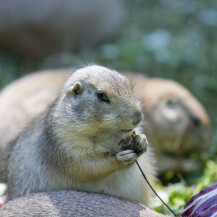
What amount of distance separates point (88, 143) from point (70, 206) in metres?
0.65

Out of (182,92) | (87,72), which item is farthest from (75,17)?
(87,72)

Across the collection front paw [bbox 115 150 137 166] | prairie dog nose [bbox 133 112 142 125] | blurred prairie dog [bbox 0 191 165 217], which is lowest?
blurred prairie dog [bbox 0 191 165 217]

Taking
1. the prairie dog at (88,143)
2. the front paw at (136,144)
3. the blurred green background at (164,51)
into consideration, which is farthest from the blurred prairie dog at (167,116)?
the front paw at (136,144)

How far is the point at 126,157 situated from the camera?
4363 millimetres

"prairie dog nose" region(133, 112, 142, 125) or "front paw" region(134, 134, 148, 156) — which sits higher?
"prairie dog nose" region(133, 112, 142, 125)

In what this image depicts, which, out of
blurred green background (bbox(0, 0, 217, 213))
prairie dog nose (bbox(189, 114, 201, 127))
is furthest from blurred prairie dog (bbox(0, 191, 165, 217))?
blurred green background (bbox(0, 0, 217, 213))

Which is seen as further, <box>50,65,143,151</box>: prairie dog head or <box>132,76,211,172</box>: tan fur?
<box>132,76,211,172</box>: tan fur

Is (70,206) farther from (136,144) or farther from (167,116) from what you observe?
(167,116)

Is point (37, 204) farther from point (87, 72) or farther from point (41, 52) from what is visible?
point (41, 52)

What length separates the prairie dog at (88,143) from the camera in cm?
431

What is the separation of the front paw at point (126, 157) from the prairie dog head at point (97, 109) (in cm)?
15

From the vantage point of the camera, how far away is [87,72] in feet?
15.4

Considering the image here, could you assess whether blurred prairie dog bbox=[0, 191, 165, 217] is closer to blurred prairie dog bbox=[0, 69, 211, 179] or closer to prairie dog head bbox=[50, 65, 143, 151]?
prairie dog head bbox=[50, 65, 143, 151]

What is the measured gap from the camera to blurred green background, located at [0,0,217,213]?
9.78 meters
